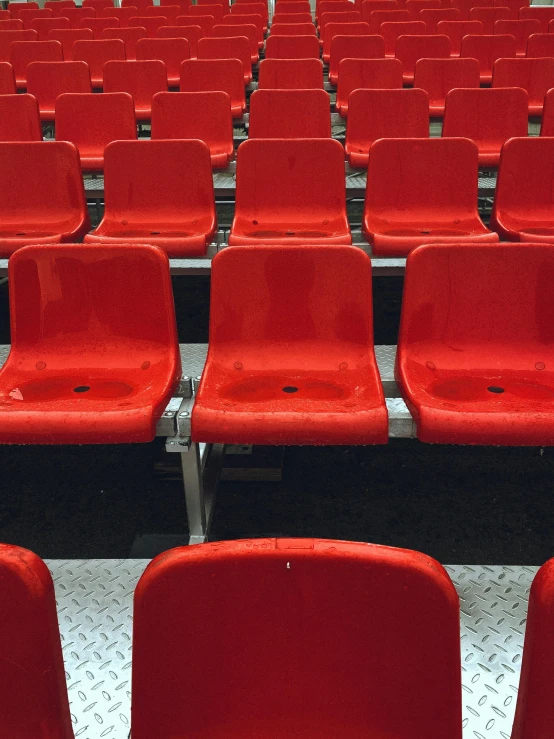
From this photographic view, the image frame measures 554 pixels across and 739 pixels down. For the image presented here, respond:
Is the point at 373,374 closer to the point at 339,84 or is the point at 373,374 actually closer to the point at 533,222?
the point at 533,222

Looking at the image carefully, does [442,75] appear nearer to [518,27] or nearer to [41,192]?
[518,27]

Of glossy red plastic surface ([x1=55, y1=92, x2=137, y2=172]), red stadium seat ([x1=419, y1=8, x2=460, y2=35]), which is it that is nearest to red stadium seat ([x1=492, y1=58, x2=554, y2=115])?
red stadium seat ([x1=419, y1=8, x2=460, y2=35])

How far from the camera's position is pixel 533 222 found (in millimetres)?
2740

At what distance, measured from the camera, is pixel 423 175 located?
8.94 ft

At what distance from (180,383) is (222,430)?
333 millimetres

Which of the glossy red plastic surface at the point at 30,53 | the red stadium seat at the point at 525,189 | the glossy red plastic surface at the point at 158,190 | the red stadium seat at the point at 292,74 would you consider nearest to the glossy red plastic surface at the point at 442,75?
the red stadium seat at the point at 292,74

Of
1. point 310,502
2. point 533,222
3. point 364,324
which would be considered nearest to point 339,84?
point 533,222

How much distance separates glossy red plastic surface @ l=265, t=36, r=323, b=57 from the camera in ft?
16.0

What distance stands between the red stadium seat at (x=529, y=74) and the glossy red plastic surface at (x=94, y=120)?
233 centimetres

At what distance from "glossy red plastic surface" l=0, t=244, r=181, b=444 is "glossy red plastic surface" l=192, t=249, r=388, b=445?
0.15 m

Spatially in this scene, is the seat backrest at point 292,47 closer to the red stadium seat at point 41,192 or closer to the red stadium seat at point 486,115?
the red stadium seat at point 486,115

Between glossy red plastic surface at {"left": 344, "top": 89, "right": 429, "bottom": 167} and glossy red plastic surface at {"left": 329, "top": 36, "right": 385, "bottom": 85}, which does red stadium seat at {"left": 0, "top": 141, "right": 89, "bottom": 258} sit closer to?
glossy red plastic surface at {"left": 344, "top": 89, "right": 429, "bottom": 167}

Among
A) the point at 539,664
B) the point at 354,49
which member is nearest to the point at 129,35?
the point at 354,49

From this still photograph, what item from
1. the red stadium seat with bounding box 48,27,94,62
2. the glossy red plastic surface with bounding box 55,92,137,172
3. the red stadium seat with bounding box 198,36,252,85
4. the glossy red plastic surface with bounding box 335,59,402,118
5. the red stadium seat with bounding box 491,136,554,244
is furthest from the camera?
the red stadium seat with bounding box 48,27,94,62
